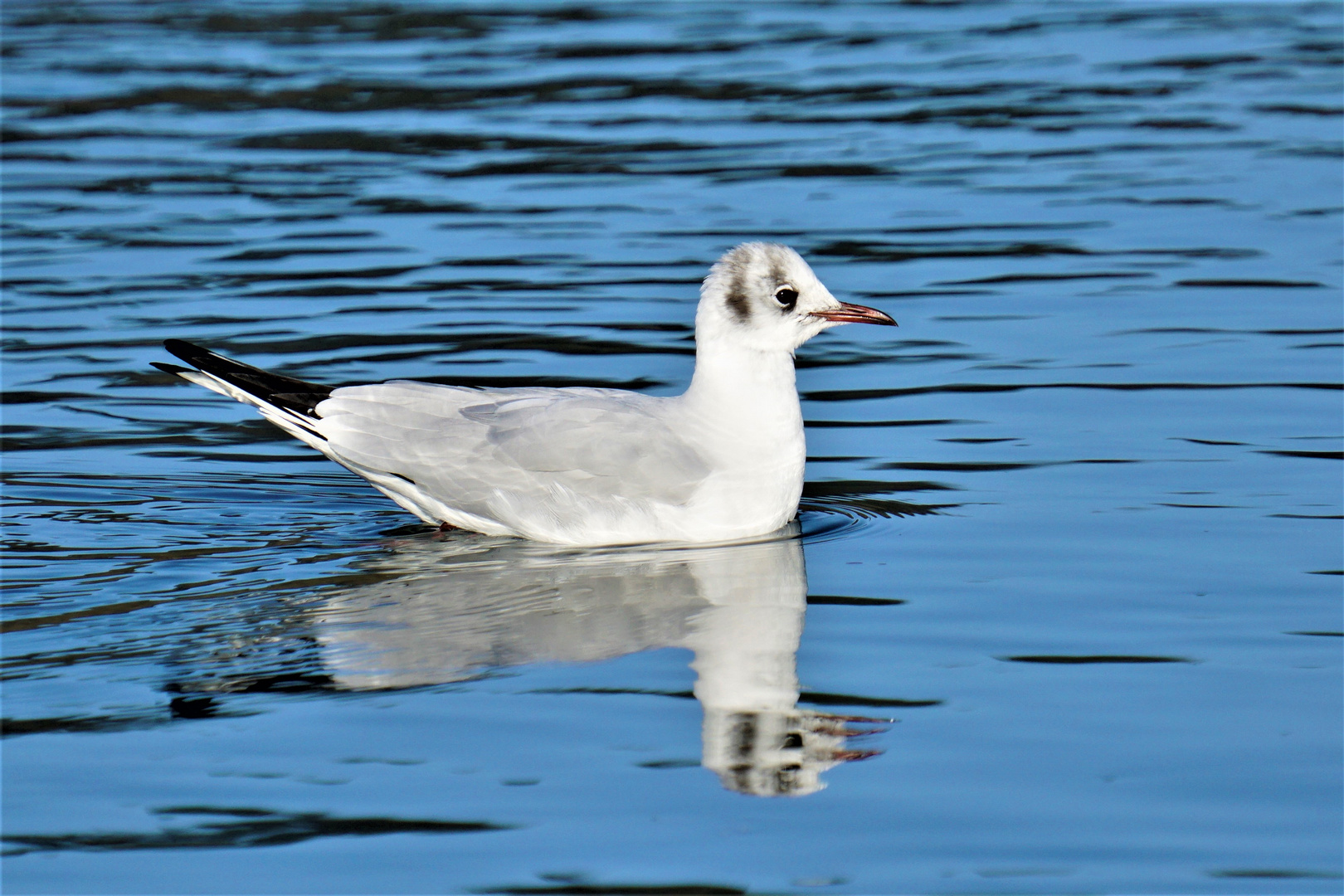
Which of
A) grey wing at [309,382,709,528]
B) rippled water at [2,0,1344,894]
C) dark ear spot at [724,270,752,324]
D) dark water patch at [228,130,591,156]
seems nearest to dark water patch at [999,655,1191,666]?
rippled water at [2,0,1344,894]

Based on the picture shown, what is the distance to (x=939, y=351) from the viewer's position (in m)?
11.3

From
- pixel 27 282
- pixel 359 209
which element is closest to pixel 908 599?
pixel 27 282

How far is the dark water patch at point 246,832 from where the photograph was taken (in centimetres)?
510

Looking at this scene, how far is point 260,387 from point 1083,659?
3.84m

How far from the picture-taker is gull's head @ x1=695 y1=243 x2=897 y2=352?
823cm

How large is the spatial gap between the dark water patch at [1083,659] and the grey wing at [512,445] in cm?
189

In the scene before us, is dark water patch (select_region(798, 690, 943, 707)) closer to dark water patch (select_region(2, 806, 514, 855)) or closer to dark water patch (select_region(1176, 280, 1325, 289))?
dark water patch (select_region(2, 806, 514, 855))

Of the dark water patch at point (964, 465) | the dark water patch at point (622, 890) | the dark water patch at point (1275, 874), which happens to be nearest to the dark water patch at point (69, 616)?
the dark water patch at point (622, 890)

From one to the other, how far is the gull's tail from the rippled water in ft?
1.31

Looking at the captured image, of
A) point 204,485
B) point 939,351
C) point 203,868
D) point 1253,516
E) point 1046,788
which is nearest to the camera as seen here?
point 203,868

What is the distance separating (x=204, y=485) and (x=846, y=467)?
2976mm

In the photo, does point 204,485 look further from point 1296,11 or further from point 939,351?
point 1296,11

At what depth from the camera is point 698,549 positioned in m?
7.95

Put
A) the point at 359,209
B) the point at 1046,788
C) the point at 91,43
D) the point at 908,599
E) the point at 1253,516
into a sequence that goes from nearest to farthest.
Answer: the point at 1046,788 < the point at 908,599 < the point at 1253,516 < the point at 359,209 < the point at 91,43
